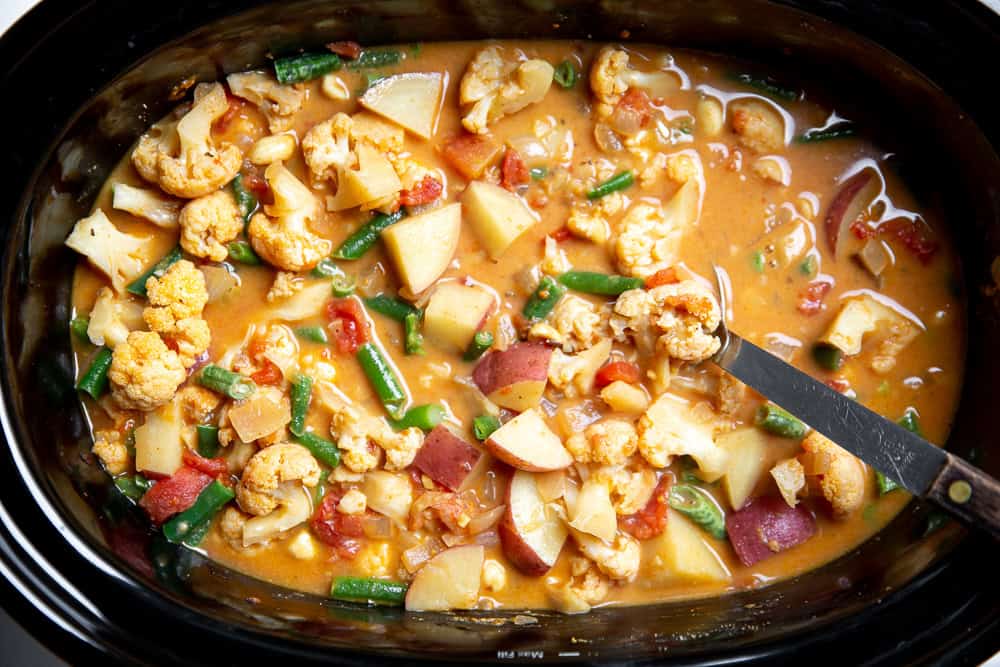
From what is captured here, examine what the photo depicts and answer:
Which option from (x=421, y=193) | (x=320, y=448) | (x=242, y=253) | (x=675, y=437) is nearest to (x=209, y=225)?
(x=242, y=253)

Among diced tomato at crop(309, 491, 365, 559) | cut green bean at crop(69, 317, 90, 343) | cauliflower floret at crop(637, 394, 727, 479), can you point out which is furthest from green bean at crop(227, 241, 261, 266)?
cauliflower floret at crop(637, 394, 727, 479)

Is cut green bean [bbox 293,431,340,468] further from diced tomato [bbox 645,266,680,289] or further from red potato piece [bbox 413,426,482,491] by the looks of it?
diced tomato [bbox 645,266,680,289]

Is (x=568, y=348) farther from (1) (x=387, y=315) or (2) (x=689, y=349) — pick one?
(1) (x=387, y=315)

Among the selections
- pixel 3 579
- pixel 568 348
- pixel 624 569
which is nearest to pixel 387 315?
pixel 568 348

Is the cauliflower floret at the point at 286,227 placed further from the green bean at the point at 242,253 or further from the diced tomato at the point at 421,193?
the diced tomato at the point at 421,193

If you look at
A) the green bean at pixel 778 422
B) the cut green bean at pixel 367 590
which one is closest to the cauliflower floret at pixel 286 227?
the cut green bean at pixel 367 590

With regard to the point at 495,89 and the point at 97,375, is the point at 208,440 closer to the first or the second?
the point at 97,375
